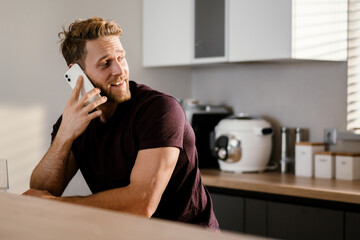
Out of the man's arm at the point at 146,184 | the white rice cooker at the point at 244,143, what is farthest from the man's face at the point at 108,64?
the white rice cooker at the point at 244,143

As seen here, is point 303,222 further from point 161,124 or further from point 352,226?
point 161,124

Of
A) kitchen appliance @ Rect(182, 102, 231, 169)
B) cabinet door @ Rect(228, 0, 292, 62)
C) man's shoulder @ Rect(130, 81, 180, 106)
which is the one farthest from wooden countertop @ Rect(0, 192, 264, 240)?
kitchen appliance @ Rect(182, 102, 231, 169)

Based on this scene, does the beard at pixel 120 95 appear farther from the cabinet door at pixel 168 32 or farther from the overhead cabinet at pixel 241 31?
the cabinet door at pixel 168 32

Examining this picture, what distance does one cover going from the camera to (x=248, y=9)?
3.10 m

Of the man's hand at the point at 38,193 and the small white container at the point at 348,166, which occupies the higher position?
the man's hand at the point at 38,193

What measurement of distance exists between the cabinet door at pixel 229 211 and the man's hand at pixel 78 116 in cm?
126

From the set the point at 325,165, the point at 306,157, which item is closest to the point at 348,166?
the point at 325,165

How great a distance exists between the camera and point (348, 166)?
2.91m

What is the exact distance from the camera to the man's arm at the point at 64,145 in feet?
6.24

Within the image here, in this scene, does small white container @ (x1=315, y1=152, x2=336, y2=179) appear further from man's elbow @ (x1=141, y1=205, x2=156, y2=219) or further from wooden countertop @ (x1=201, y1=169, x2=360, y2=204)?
man's elbow @ (x1=141, y1=205, x2=156, y2=219)

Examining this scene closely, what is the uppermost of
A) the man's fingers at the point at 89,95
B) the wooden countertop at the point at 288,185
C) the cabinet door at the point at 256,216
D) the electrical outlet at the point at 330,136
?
the man's fingers at the point at 89,95

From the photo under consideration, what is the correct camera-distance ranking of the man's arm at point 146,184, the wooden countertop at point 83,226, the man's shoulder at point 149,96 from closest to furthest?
1. the wooden countertop at point 83,226
2. the man's arm at point 146,184
3. the man's shoulder at point 149,96

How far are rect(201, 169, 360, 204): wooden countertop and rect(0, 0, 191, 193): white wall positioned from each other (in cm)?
96

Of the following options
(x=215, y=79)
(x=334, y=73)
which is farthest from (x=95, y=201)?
(x=215, y=79)
